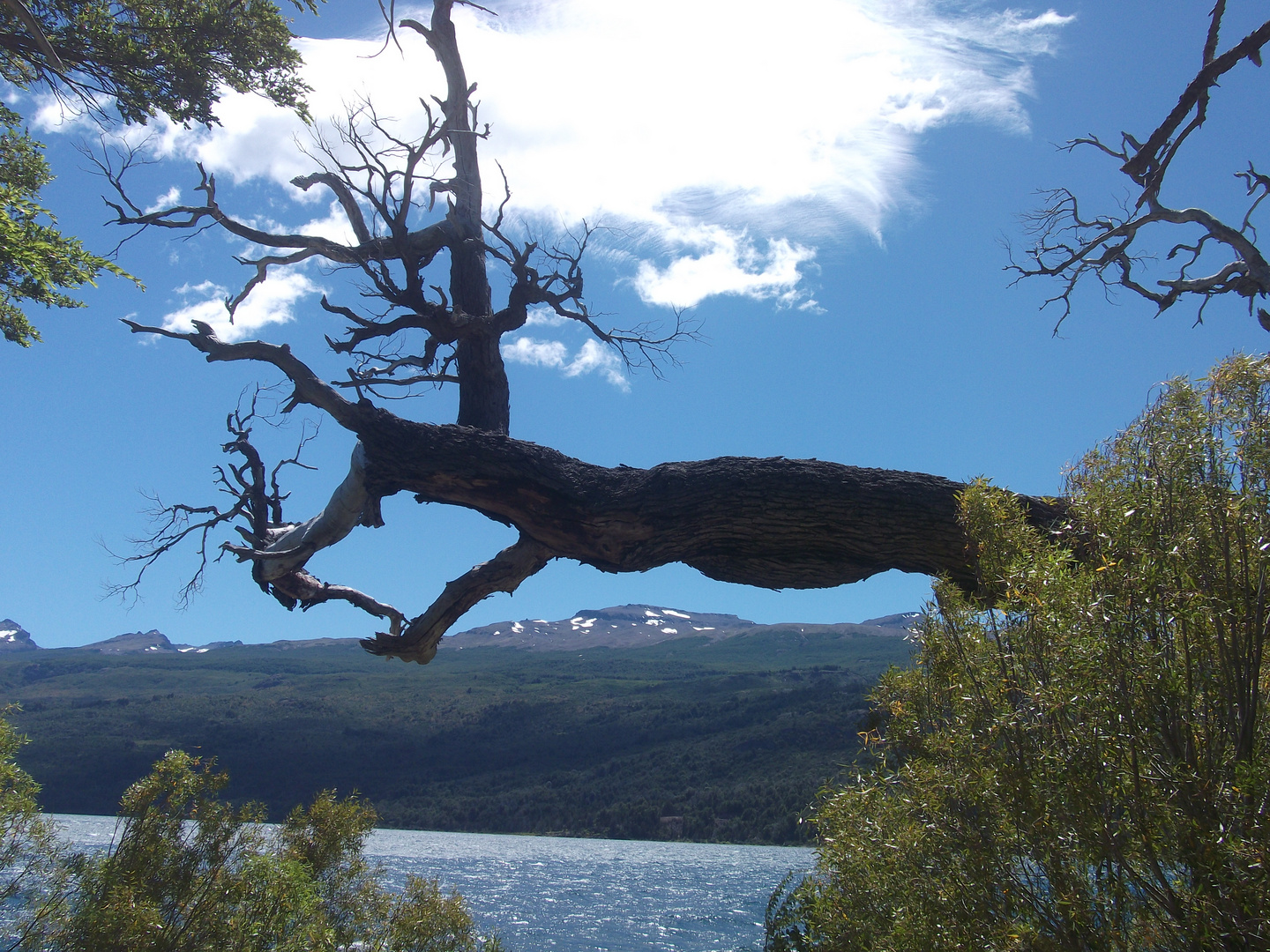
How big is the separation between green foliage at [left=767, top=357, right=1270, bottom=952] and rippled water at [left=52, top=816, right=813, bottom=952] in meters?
44.9

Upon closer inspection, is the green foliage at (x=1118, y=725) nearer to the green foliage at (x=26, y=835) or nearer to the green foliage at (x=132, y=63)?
the green foliage at (x=132, y=63)

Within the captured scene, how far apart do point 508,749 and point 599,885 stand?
97.0ft

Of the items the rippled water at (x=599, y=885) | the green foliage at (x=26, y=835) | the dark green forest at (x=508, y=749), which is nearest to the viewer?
the green foliage at (x=26, y=835)

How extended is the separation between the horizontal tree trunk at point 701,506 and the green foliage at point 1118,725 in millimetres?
1408

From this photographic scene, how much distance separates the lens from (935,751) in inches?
156

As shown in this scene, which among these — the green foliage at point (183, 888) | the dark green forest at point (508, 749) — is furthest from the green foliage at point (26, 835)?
the dark green forest at point (508, 749)

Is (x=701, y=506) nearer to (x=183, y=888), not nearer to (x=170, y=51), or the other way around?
(x=170, y=51)

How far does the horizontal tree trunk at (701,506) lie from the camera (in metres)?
5.54

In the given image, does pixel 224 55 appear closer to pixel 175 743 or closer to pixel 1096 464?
pixel 1096 464

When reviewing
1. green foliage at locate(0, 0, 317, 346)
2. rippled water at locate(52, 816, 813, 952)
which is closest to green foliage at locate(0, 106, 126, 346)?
green foliage at locate(0, 0, 317, 346)

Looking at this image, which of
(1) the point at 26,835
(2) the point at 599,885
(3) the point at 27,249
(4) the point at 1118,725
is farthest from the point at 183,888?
(2) the point at 599,885

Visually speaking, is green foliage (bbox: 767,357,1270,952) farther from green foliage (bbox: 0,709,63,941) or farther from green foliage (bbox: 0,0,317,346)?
green foliage (bbox: 0,709,63,941)

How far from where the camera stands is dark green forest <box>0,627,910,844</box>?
281 feet

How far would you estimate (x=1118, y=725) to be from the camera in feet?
9.96
